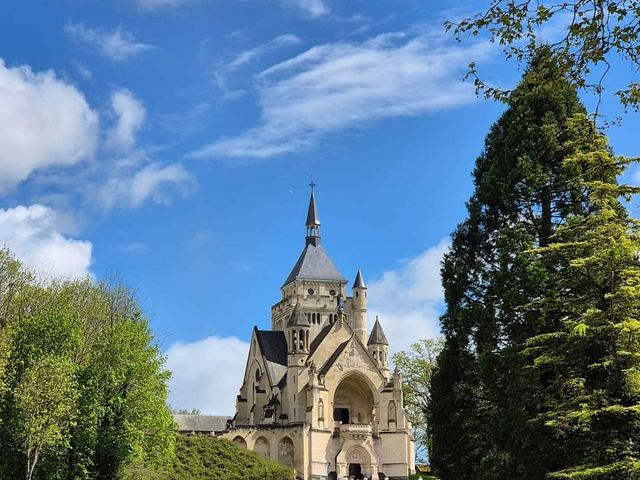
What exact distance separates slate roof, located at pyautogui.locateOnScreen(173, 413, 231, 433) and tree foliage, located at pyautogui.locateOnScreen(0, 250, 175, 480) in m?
→ 40.6

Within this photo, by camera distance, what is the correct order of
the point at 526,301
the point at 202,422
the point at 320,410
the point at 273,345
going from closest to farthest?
the point at 526,301
the point at 320,410
the point at 273,345
the point at 202,422

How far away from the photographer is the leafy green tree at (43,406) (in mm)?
31922

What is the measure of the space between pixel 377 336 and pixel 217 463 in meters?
23.5

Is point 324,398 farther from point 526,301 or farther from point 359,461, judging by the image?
point 526,301

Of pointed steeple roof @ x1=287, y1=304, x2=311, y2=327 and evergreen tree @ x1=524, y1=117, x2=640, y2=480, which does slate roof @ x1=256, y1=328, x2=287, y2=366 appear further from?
evergreen tree @ x1=524, y1=117, x2=640, y2=480

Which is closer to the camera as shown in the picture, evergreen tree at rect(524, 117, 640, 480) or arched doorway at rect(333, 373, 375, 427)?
evergreen tree at rect(524, 117, 640, 480)

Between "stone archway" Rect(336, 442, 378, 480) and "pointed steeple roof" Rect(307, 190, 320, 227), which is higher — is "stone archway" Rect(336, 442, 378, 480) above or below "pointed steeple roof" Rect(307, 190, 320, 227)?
below

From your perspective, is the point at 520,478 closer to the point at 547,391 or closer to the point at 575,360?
the point at 547,391

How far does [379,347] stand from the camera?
243 feet

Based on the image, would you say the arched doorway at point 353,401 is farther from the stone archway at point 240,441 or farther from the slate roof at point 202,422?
the slate roof at point 202,422

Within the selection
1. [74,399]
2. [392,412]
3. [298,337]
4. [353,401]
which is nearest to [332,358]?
[298,337]

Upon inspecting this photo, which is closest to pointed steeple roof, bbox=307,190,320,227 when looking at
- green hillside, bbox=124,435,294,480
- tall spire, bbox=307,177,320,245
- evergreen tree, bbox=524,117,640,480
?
tall spire, bbox=307,177,320,245

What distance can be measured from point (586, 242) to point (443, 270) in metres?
8.09

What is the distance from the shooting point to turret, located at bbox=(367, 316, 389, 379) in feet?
241
